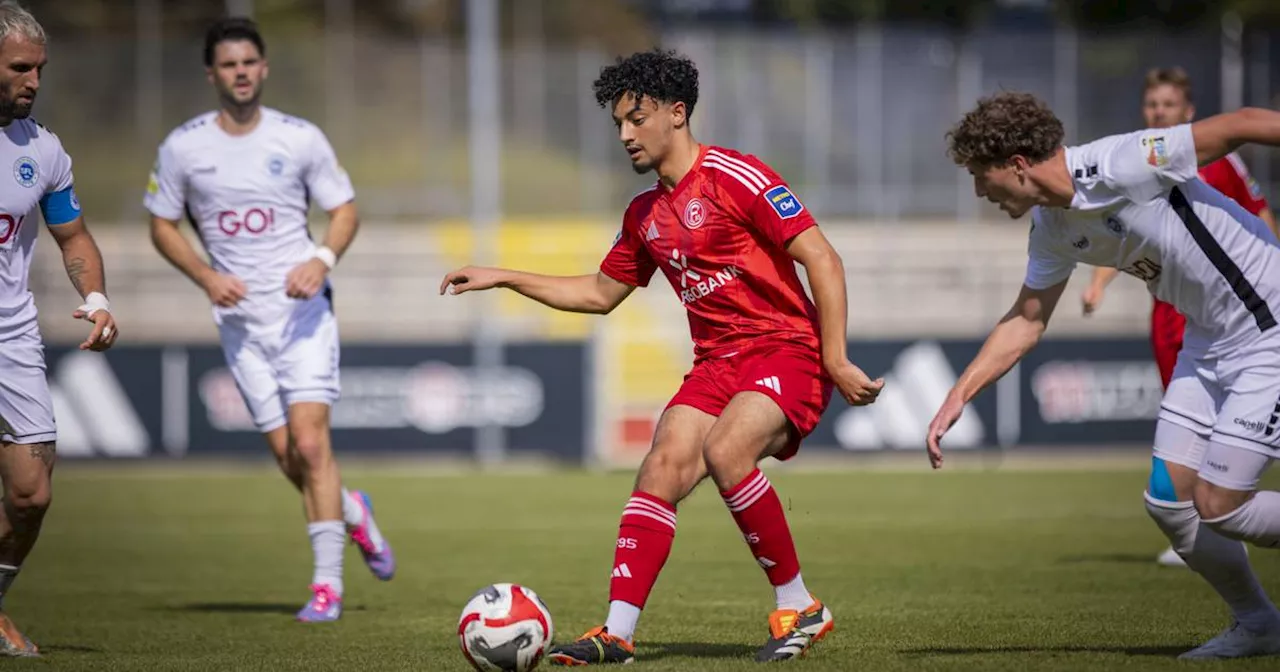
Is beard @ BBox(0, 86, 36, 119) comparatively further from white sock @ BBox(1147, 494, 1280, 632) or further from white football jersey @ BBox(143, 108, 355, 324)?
white sock @ BBox(1147, 494, 1280, 632)

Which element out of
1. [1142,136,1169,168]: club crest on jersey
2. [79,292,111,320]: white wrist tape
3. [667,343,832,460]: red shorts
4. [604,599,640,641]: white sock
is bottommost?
[604,599,640,641]: white sock

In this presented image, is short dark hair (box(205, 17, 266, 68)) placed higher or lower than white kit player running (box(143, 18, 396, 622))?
higher

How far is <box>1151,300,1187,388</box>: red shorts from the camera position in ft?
31.4

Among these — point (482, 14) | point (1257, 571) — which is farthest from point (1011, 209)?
point (482, 14)

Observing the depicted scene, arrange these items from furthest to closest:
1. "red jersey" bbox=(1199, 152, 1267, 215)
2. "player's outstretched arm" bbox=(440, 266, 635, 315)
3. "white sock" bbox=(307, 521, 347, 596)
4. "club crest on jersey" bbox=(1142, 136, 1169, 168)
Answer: "red jersey" bbox=(1199, 152, 1267, 215) → "white sock" bbox=(307, 521, 347, 596) → "player's outstretched arm" bbox=(440, 266, 635, 315) → "club crest on jersey" bbox=(1142, 136, 1169, 168)

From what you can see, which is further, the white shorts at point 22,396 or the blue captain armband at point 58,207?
the blue captain armband at point 58,207

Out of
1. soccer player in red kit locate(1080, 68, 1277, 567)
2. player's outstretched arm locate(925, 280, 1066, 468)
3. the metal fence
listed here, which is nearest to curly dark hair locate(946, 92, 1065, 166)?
player's outstretched arm locate(925, 280, 1066, 468)

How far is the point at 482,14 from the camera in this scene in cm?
2394

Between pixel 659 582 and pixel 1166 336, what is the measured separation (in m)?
3.35

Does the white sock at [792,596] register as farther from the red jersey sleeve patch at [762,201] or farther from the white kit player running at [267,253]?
the white kit player running at [267,253]

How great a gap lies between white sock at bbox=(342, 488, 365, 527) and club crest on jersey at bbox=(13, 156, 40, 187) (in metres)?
2.67

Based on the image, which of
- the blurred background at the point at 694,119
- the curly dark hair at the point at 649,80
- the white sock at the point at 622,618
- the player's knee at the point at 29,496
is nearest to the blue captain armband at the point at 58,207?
the player's knee at the point at 29,496

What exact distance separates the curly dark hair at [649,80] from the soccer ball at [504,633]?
79.1 inches

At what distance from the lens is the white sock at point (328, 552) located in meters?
8.59
